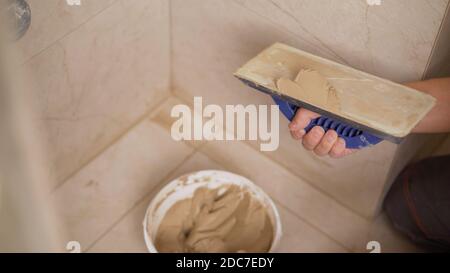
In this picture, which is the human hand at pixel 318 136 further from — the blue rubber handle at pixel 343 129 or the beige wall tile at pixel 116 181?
the beige wall tile at pixel 116 181

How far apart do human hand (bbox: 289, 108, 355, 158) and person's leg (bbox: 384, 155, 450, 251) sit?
22 cm

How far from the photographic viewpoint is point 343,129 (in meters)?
0.75

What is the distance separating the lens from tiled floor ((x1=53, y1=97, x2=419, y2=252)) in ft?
3.16

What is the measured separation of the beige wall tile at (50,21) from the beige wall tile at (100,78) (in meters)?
0.01

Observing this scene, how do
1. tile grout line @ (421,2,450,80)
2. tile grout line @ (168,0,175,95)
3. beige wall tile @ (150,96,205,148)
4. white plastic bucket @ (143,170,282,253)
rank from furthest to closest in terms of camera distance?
beige wall tile @ (150,96,205,148)
tile grout line @ (168,0,175,95)
white plastic bucket @ (143,170,282,253)
tile grout line @ (421,2,450,80)

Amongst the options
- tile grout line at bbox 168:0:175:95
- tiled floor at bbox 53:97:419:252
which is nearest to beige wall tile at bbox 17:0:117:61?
tile grout line at bbox 168:0:175:95

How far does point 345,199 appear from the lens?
3.34ft

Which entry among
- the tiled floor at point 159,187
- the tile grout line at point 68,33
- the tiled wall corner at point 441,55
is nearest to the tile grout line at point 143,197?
the tiled floor at point 159,187

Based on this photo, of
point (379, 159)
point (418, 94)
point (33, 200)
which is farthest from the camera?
point (379, 159)

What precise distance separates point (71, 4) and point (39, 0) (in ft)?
0.22

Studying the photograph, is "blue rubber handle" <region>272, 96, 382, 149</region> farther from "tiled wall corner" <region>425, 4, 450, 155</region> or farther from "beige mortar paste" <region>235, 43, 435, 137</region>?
"tiled wall corner" <region>425, 4, 450, 155</region>

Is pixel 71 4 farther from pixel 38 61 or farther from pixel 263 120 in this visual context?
pixel 263 120

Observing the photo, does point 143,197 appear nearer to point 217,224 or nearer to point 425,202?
point 217,224

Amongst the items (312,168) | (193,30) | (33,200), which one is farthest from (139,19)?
(33,200)
